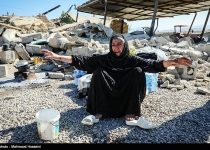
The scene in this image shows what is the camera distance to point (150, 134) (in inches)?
109

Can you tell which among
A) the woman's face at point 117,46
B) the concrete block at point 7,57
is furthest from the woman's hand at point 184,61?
the concrete block at point 7,57

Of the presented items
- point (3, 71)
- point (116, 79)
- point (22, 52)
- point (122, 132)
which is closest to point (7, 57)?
point (22, 52)

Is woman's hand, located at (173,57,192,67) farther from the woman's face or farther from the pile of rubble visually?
the pile of rubble

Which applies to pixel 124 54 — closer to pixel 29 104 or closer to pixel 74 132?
pixel 74 132

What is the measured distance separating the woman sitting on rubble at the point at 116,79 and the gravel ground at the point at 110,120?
21 cm

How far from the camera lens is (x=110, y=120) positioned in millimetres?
3242

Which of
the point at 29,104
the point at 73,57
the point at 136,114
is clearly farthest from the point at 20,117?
the point at 136,114

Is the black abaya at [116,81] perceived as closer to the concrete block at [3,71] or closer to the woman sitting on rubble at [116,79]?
the woman sitting on rubble at [116,79]

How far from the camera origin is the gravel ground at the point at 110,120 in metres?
2.66

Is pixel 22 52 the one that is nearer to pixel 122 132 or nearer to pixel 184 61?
pixel 122 132

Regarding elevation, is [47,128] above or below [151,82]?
below

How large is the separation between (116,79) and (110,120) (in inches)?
28.5

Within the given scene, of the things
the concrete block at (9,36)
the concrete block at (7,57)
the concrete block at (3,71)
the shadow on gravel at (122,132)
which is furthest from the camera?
the concrete block at (9,36)

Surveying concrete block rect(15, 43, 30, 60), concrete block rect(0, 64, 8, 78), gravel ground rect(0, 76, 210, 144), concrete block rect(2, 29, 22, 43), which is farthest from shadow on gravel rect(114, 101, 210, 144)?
concrete block rect(2, 29, 22, 43)
